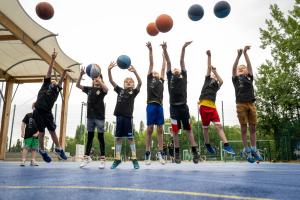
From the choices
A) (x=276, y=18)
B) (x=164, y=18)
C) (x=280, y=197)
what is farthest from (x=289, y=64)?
(x=280, y=197)

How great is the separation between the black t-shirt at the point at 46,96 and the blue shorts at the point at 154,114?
2408mm

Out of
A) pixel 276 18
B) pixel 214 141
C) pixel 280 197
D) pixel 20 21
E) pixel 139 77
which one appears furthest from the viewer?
pixel 214 141

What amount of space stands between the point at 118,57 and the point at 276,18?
59.3 feet

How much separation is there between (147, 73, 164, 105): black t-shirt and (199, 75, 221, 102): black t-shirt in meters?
0.98

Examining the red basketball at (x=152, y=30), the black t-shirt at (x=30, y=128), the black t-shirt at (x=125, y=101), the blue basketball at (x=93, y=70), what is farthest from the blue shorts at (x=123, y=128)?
the black t-shirt at (x=30, y=128)

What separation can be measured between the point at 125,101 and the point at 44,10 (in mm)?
3718

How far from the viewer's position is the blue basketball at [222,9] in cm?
680

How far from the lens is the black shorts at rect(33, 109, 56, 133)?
22.2 feet

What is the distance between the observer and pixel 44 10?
7.66 m

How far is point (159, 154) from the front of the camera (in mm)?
6875

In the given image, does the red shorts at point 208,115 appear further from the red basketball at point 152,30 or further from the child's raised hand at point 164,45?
the red basketball at point 152,30

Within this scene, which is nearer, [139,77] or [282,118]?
[139,77]

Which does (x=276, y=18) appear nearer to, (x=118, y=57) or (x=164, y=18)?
(x=164, y=18)

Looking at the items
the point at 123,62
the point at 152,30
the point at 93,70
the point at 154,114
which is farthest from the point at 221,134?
the point at 152,30
